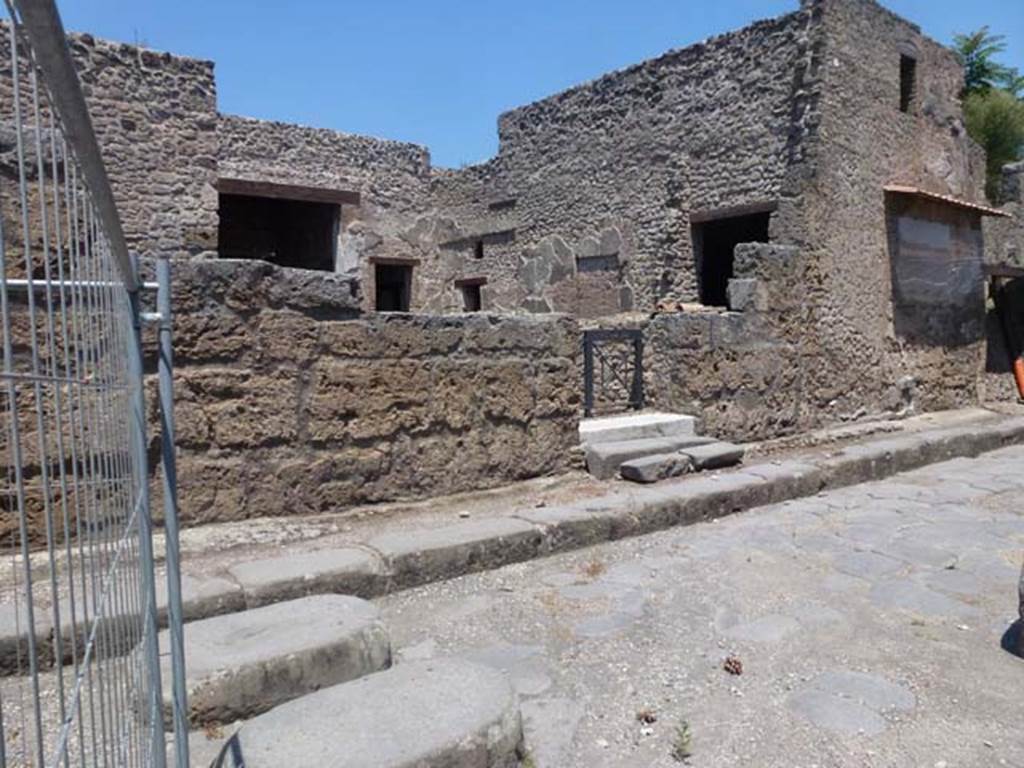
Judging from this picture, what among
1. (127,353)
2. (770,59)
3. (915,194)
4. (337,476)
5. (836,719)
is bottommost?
(836,719)

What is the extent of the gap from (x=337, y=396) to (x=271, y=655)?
6.36 feet

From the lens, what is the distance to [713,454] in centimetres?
577

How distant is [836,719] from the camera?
7.85 feet

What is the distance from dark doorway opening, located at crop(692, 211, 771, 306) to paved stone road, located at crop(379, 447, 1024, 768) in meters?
7.47

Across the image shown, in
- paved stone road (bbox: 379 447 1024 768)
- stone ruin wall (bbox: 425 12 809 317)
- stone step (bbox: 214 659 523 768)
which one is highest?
stone ruin wall (bbox: 425 12 809 317)

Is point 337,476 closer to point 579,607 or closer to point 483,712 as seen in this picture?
point 579,607

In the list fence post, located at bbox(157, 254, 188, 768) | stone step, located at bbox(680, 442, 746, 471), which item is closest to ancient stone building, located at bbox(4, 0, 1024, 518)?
stone step, located at bbox(680, 442, 746, 471)

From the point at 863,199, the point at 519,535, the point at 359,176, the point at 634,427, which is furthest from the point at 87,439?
the point at 359,176

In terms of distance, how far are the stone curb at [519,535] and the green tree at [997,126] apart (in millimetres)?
19151

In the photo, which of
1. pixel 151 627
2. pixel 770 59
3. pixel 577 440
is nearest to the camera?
pixel 151 627

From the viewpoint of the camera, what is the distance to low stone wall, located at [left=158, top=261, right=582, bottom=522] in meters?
3.74

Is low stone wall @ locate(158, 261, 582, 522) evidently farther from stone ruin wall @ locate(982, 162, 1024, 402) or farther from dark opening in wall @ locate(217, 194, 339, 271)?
dark opening in wall @ locate(217, 194, 339, 271)

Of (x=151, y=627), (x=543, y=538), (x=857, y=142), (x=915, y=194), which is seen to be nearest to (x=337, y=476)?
(x=543, y=538)

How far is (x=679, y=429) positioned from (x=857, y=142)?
432 cm
